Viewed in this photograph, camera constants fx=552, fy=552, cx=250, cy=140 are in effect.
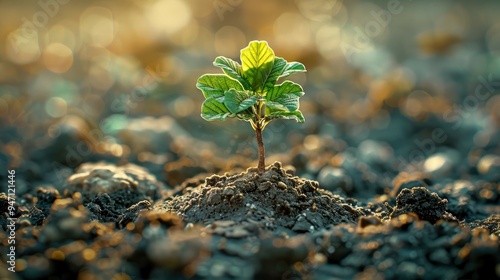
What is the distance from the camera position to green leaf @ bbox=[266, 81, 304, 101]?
116 inches

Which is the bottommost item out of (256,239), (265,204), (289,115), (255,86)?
(256,239)

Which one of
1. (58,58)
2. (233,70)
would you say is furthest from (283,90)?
(58,58)

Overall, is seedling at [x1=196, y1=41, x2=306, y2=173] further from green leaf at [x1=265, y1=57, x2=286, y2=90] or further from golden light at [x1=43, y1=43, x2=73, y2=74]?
golden light at [x1=43, y1=43, x2=73, y2=74]

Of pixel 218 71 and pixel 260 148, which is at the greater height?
pixel 218 71

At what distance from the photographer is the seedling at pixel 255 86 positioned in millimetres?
2900

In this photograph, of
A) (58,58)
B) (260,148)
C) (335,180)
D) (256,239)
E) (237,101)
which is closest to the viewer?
(256,239)

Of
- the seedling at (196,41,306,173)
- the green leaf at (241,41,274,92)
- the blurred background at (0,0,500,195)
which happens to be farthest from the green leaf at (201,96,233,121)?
the blurred background at (0,0,500,195)

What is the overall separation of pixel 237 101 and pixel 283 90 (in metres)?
0.30

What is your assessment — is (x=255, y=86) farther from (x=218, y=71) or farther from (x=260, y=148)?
(x=218, y=71)

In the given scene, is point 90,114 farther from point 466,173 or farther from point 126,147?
point 466,173

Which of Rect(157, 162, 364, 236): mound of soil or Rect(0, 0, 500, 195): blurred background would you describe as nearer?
Rect(157, 162, 364, 236): mound of soil

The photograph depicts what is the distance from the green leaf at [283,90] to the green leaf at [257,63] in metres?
0.07

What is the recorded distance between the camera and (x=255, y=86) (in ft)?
9.80

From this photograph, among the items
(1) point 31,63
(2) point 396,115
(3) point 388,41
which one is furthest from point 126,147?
(3) point 388,41
